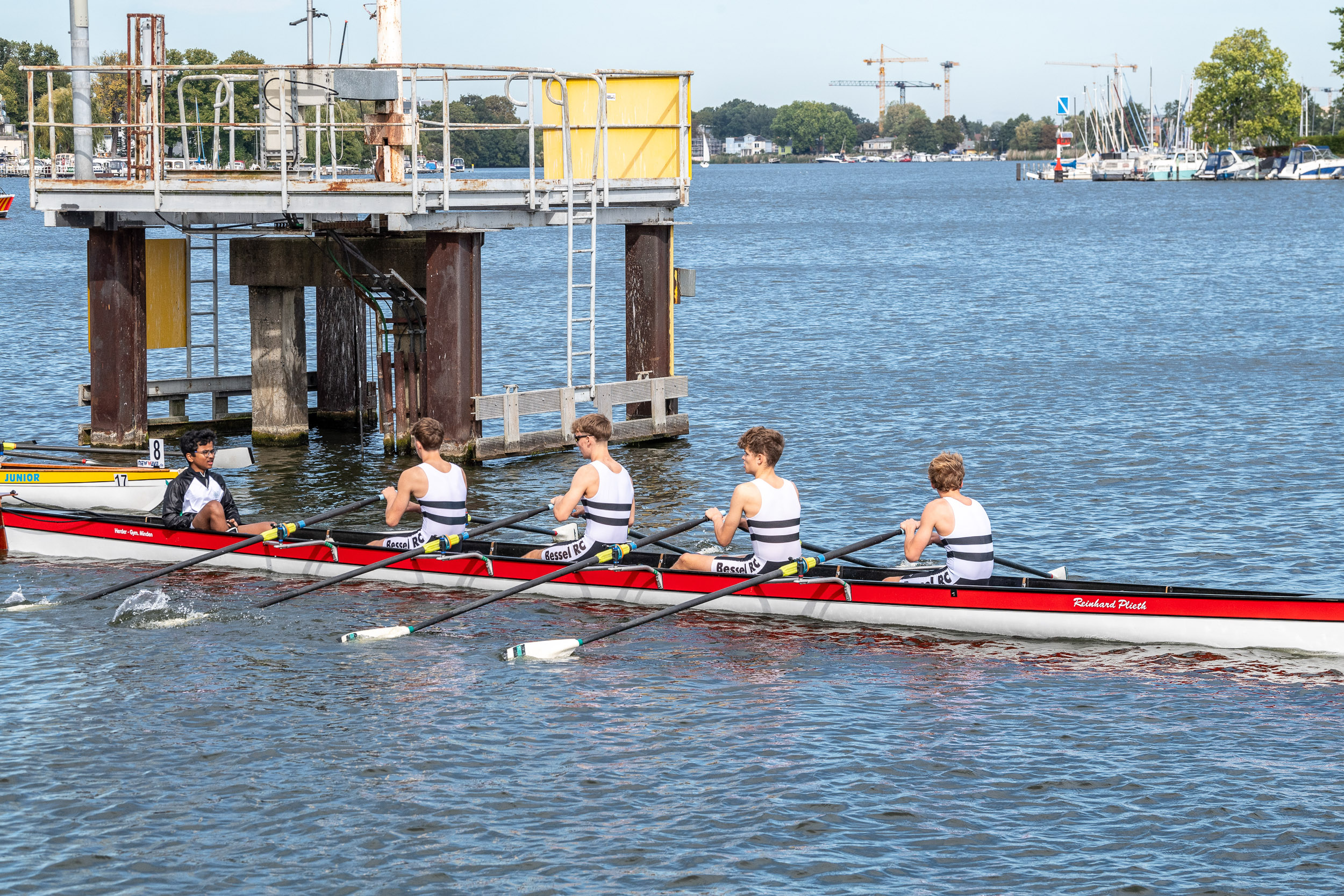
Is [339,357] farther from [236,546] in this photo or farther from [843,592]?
[843,592]

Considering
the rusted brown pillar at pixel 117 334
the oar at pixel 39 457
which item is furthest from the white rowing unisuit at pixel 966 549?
the rusted brown pillar at pixel 117 334

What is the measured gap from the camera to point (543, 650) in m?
13.3

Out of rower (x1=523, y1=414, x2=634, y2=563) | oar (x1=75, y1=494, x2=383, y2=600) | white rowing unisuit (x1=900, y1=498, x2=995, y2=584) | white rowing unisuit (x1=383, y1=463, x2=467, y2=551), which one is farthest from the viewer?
oar (x1=75, y1=494, x2=383, y2=600)

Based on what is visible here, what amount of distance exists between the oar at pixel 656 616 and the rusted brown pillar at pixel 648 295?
928 centimetres

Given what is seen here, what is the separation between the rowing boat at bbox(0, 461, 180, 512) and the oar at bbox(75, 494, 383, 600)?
121 inches

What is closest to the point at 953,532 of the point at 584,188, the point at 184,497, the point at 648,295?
the point at 184,497

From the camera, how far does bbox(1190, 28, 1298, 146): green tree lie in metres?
151

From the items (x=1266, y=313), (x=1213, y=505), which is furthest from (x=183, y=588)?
(x=1266, y=313)

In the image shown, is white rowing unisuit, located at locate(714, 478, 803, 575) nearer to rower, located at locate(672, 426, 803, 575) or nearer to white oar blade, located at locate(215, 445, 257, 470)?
rower, located at locate(672, 426, 803, 575)

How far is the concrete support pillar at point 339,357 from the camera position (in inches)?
929

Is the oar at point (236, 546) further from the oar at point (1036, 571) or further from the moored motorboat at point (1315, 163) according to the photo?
the moored motorboat at point (1315, 163)

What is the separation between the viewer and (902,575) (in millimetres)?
A: 13992

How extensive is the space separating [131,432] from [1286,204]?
103m

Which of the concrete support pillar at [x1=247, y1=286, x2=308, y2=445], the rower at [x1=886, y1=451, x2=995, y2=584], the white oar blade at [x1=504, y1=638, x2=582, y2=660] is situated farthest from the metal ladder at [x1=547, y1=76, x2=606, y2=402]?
the rower at [x1=886, y1=451, x2=995, y2=584]
